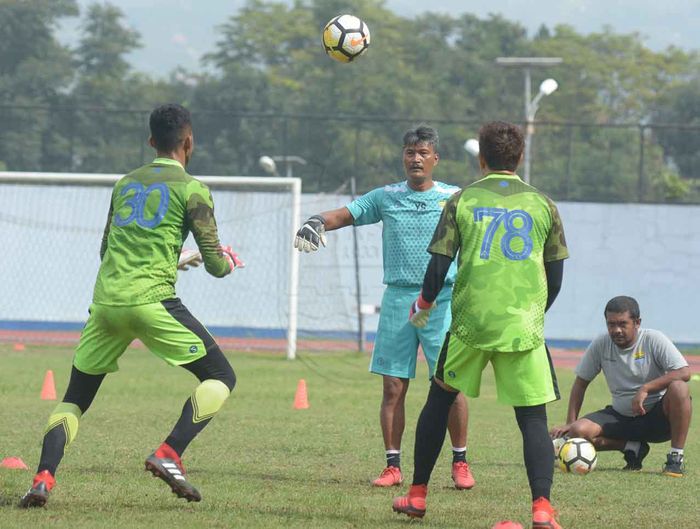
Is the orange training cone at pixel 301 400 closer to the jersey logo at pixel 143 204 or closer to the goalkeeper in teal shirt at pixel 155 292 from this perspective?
the goalkeeper in teal shirt at pixel 155 292

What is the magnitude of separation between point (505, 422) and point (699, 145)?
2384cm

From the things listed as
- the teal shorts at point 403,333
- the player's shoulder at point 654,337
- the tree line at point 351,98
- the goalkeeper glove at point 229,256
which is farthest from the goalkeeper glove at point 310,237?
the tree line at point 351,98

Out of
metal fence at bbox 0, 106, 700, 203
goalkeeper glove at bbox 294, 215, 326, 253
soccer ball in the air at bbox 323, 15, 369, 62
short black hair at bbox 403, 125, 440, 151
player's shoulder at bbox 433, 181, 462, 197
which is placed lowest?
goalkeeper glove at bbox 294, 215, 326, 253

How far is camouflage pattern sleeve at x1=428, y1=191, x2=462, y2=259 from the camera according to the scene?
609cm

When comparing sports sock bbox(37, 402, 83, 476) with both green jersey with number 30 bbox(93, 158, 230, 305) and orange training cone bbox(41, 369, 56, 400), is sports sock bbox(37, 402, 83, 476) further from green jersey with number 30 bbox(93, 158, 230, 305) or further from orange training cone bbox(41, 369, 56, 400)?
orange training cone bbox(41, 369, 56, 400)

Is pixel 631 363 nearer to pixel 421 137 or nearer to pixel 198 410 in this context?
pixel 421 137

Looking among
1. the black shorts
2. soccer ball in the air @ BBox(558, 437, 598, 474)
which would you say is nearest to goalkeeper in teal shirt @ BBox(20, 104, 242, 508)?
soccer ball in the air @ BBox(558, 437, 598, 474)

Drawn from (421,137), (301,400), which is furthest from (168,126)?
(301,400)

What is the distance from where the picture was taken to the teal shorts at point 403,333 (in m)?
7.86

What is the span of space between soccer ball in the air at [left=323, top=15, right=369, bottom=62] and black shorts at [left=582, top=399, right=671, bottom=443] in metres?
3.29

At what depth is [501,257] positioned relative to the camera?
6.03 m

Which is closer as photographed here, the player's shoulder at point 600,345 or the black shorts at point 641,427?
the black shorts at point 641,427

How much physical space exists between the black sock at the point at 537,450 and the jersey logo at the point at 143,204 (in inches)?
78.7

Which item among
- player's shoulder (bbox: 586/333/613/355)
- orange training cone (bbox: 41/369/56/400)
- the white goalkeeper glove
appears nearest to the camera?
the white goalkeeper glove
